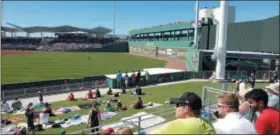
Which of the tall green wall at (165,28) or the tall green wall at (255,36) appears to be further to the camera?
the tall green wall at (165,28)

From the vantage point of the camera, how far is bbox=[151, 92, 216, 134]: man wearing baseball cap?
3.06m

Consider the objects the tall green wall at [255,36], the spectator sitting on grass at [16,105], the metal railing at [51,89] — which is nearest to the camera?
the spectator sitting on grass at [16,105]

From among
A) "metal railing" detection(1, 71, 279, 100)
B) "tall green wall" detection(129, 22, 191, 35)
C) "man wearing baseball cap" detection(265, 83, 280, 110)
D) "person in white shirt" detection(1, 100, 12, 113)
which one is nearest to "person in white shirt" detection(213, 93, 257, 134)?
"man wearing baseball cap" detection(265, 83, 280, 110)

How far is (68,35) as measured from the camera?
377 ft

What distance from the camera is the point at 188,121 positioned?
311 centimetres

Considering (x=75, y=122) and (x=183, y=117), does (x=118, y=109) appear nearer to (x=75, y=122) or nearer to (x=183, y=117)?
(x=75, y=122)

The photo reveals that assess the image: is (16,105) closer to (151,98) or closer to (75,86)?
(75,86)

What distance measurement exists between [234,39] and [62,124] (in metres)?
27.5

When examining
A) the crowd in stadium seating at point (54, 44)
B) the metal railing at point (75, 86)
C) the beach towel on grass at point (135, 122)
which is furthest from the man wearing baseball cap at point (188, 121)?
the crowd in stadium seating at point (54, 44)

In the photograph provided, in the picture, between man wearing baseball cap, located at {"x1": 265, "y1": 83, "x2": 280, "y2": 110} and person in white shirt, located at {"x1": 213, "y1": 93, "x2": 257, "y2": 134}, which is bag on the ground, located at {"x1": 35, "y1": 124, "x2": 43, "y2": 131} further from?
person in white shirt, located at {"x1": 213, "y1": 93, "x2": 257, "y2": 134}

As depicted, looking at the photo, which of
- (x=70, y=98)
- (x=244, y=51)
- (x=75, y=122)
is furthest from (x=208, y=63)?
(x=75, y=122)

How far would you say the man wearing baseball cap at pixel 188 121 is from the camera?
3.06m

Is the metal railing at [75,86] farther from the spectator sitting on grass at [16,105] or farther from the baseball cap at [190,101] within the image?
the baseball cap at [190,101]

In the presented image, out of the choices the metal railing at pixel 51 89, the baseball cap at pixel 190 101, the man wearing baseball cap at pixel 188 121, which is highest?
the baseball cap at pixel 190 101
